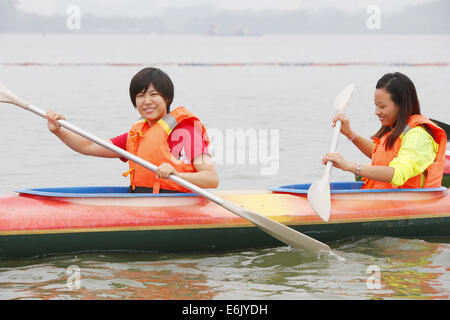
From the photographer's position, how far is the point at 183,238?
15.9ft

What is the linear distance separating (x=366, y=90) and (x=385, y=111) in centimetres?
1632

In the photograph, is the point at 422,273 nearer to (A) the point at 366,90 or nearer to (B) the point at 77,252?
(B) the point at 77,252

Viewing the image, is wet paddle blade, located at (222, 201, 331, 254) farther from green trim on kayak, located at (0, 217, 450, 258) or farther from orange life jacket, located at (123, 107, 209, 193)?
orange life jacket, located at (123, 107, 209, 193)

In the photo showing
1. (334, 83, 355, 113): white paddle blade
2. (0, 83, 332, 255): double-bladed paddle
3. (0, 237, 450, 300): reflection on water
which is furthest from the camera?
(334, 83, 355, 113): white paddle blade

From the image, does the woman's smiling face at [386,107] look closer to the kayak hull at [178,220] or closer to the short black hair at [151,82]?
the kayak hull at [178,220]

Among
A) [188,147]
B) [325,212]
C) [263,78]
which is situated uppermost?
[263,78]

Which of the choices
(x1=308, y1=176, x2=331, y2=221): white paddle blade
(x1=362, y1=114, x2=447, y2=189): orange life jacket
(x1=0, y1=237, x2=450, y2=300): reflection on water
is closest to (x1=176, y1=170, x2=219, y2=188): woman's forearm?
(x1=0, y1=237, x2=450, y2=300): reflection on water

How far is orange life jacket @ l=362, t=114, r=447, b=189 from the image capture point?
5.03 meters

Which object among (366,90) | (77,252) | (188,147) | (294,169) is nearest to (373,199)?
(188,147)

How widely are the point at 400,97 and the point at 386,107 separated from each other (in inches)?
4.1

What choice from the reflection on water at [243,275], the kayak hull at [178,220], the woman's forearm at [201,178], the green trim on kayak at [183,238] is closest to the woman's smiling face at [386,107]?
the kayak hull at [178,220]

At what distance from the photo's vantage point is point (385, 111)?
5.08 metres

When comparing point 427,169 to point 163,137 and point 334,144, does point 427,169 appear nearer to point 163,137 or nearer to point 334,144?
point 334,144

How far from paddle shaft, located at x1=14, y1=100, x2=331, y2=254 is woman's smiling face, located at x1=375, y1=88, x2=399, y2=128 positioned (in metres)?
0.89
